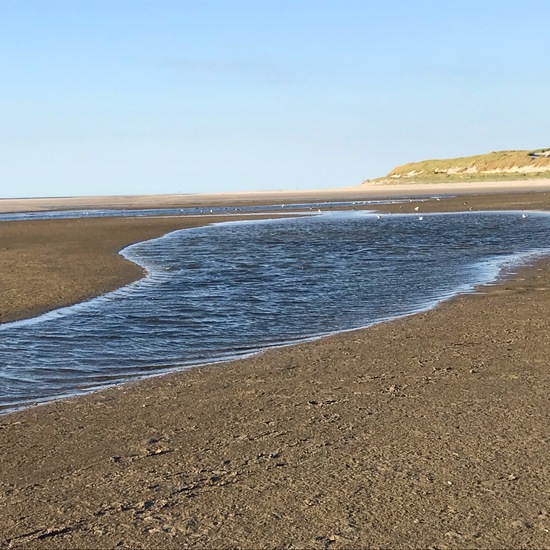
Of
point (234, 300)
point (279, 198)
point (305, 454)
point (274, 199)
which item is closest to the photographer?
point (305, 454)

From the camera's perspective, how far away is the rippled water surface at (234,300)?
10289 millimetres

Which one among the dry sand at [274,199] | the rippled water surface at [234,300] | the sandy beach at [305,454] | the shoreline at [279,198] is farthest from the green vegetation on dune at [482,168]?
the sandy beach at [305,454]

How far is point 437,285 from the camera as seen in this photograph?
56.2ft

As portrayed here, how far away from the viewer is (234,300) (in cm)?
1552

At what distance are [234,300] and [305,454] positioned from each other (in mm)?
9508

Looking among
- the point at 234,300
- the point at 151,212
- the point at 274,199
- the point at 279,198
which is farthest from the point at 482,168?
the point at 234,300

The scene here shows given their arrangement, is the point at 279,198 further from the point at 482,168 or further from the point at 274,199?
the point at 482,168

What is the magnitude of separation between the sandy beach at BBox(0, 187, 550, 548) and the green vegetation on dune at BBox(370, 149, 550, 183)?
116 m

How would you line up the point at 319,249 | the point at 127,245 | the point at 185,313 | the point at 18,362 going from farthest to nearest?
the point at 127,245
the point at 319,249
the point at 185,313
the point at 18,362

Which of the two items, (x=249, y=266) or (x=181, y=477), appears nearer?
(x=181, y=477)

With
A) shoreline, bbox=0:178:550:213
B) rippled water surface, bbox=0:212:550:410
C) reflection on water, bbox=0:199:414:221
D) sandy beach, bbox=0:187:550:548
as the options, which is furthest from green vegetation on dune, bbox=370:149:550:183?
sandy beach, bbox=0:187:550:548

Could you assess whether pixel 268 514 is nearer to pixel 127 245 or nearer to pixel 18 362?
pixel 18 362

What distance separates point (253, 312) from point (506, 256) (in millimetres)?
10946

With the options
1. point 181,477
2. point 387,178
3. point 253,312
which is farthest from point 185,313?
point 387,178
